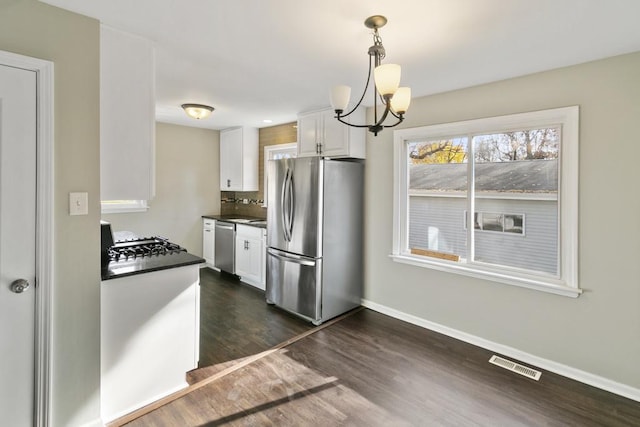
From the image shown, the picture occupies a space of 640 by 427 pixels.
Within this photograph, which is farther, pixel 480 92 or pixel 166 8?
pixel 480 92

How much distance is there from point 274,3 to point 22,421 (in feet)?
8.50

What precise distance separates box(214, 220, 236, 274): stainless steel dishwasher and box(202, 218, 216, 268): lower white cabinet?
0.43ft

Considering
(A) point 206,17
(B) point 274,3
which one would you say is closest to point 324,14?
(B) point 274,3

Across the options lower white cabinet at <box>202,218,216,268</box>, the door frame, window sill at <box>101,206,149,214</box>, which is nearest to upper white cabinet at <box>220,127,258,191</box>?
lower white cabinet at <box>202,218,216,268</box>

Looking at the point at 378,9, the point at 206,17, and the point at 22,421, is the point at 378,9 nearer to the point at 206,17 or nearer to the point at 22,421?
the point at 206,17

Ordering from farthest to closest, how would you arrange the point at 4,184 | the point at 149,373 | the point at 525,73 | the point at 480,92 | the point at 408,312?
the point at 408,312
the point at 480,92
the point at 525,73
the point at 149,373
the point at 4,184

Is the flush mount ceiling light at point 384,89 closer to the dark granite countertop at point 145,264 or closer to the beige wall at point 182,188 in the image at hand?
the dark granite countertop at point 145,264

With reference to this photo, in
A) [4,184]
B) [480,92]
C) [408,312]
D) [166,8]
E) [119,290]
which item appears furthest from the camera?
[408,312]

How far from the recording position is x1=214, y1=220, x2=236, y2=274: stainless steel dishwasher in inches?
193

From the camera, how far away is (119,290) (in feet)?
6.37

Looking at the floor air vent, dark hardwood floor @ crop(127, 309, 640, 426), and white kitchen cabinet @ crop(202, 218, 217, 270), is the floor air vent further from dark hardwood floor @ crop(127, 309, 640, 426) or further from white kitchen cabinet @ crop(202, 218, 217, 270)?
white kitchen cabinet @ crop(202, 218, 217, 270)

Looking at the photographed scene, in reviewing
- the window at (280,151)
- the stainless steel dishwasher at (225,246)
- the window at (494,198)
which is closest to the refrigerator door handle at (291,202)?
the window at (494,198)

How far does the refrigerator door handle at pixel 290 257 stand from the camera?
3432 millimetres

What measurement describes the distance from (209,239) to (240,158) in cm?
150
